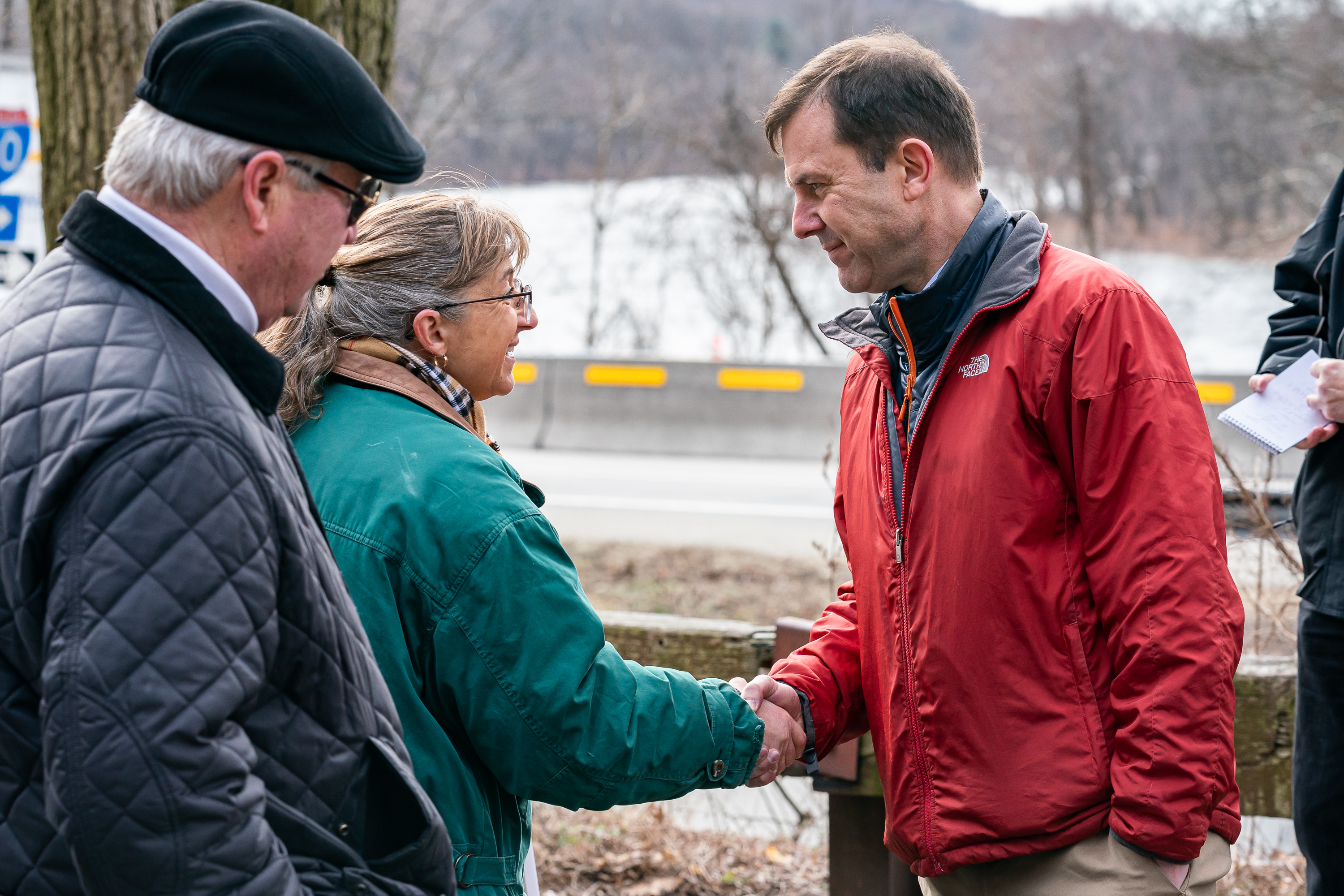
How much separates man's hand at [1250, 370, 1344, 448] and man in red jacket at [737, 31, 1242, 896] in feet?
2.93

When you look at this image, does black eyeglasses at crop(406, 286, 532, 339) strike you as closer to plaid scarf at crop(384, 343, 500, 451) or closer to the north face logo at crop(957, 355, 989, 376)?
plaid scarf at crop(384, 343, 500, 451)

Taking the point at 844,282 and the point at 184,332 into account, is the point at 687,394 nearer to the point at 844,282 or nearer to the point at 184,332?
the point at 844,282

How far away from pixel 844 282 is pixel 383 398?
961 millimetres

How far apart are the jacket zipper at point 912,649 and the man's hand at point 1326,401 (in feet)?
3.29

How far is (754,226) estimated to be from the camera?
13.2 meters

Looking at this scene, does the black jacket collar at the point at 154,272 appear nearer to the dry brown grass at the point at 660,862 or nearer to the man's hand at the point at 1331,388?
the man's hand at the point at 1331,388

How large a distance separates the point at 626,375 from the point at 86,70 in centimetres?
852

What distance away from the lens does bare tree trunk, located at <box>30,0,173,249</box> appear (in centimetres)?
353

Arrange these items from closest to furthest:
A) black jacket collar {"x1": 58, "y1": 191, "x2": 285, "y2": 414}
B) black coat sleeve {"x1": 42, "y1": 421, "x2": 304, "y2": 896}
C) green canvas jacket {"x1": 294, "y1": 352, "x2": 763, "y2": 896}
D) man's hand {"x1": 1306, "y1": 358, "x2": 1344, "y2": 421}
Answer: black coat sleeve {"x1": 42, "y1": 421, "x2": 304, "y2": 896} → black jacket collar {"x1": 58, "y1": 191, "x2": 285, "y2": 414} → green canvas jacket {"x1": 294, "y1": 352, "x2": 763, "y2": 896} → man's hand {"x1": 1306, "y1": 358, "x2": 1344, "y2": 421}

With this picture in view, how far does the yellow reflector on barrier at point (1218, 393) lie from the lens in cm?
1016

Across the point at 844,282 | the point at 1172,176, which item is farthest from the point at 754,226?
the point at 1172,176

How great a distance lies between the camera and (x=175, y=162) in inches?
55.1

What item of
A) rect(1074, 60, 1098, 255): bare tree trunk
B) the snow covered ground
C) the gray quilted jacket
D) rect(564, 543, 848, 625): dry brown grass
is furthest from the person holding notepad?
rect(1074, 60, 1098, 255): bare tree trunk

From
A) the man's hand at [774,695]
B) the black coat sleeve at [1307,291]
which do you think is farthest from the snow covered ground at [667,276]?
the man's hand at [774,695]
